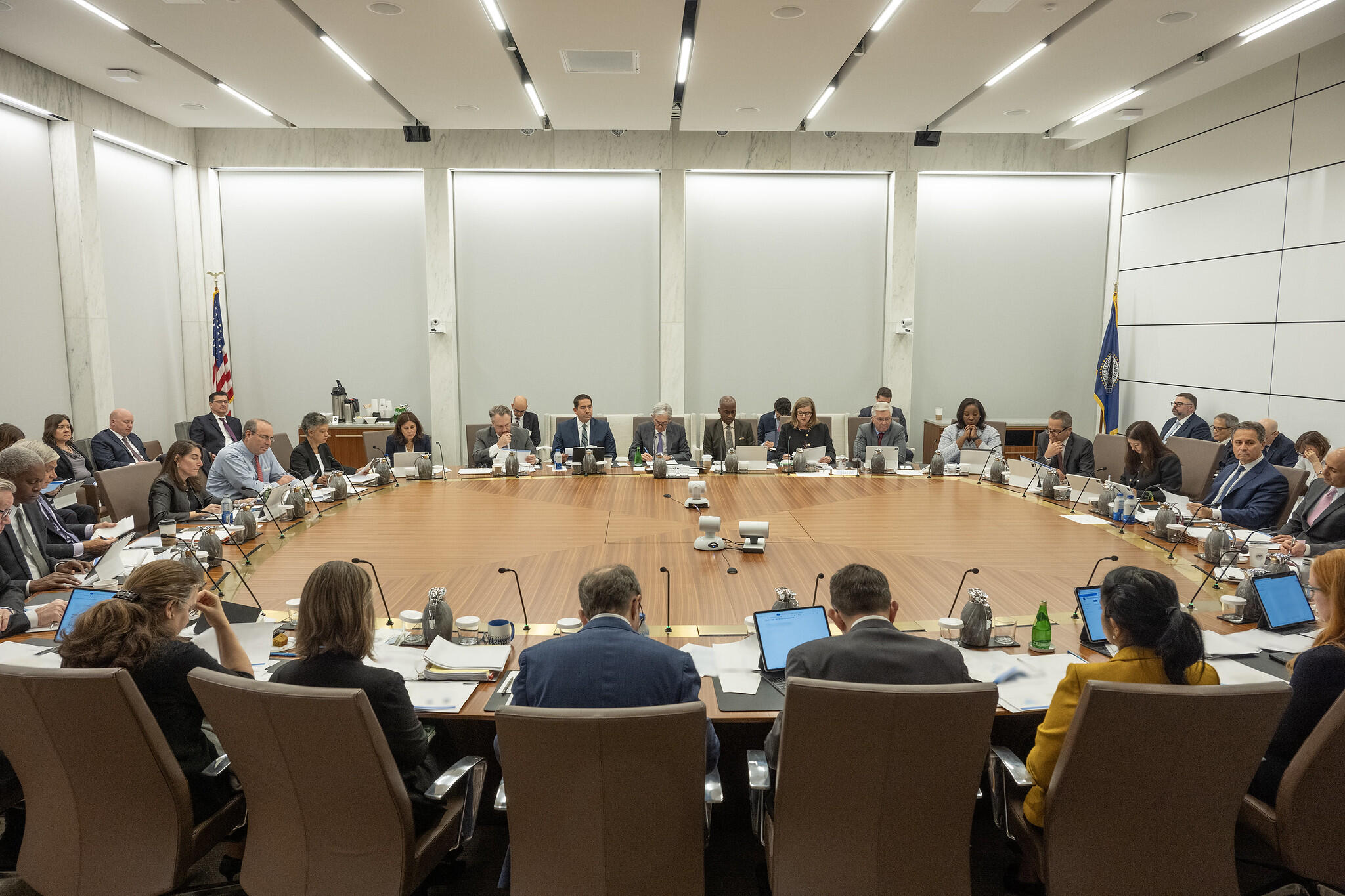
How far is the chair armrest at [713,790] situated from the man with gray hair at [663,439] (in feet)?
17.2

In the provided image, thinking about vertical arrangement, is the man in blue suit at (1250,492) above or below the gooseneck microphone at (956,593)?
above

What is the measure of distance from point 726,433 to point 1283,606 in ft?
17.5

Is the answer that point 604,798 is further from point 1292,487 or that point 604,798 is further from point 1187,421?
point 1187,421

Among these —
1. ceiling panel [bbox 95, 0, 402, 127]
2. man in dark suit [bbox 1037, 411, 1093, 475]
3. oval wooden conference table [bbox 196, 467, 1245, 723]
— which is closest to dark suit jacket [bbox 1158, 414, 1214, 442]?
man in dark suit [bbox 1037, 411, 1093, 475]

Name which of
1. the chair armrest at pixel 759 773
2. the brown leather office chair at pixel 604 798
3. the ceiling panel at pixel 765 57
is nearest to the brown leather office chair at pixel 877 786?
the chair armrest at pixel 759 773

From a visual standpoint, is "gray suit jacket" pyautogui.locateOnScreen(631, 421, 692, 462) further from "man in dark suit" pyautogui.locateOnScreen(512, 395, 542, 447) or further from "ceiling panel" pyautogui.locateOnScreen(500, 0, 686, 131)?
"ceiling panel" pyautogui.locateOnScreen(500, 0, 686, 131)

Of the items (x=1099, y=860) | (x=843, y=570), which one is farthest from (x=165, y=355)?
(x=1099, y=860)

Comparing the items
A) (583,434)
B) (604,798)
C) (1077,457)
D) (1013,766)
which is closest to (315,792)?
(604,798)

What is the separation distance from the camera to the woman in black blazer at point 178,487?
5.13 m

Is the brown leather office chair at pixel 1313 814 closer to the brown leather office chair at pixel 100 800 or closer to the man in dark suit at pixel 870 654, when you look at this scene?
the man in dark suit at pixel 870 654

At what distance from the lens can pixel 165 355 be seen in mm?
9938

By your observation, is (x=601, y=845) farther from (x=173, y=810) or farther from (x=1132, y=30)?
(x=1132, y=30)

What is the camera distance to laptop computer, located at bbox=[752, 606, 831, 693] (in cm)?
299

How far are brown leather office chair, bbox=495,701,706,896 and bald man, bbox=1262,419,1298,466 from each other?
6781mm
